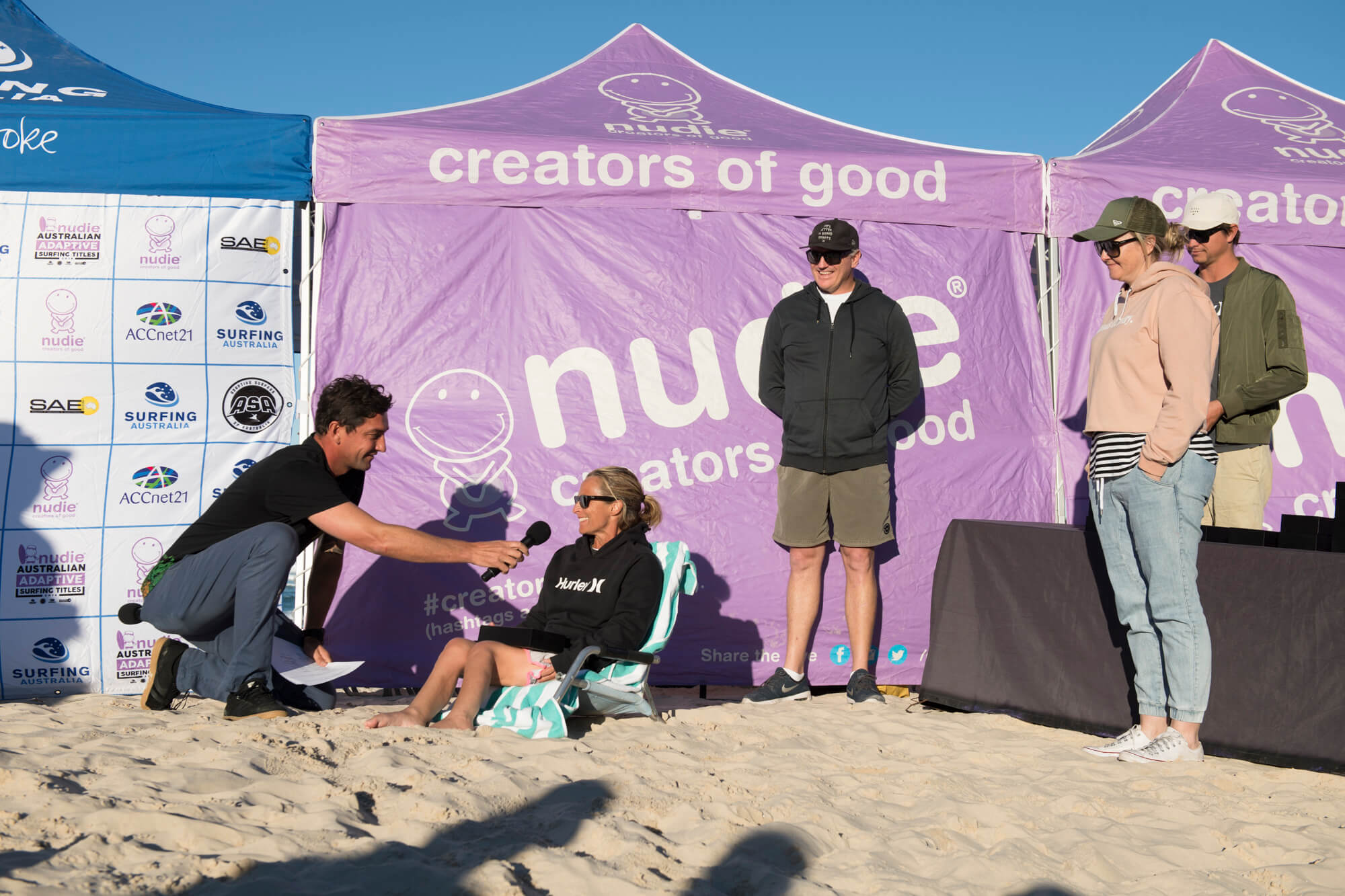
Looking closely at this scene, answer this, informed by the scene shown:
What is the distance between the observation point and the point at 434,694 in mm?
3557

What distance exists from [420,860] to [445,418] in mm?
2761

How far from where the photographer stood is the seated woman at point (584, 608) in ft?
11.7

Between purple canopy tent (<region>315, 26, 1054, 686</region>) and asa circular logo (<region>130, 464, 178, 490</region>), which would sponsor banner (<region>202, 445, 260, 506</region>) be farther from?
purple canopy tent (<region>315, 26, 1054, 686</region>)

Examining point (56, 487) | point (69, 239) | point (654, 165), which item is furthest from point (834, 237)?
point (56, 487)

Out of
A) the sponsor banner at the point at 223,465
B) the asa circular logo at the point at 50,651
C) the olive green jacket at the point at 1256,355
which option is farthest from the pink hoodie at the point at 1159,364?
the asa circular logo at the point at 50,651

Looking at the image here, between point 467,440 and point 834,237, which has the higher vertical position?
point 834,237

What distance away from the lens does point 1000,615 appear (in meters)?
4.25

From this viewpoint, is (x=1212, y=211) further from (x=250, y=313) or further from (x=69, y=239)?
(x=69, y=239)

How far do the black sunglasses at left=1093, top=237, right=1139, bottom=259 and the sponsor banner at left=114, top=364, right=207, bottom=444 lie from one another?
3.52 m

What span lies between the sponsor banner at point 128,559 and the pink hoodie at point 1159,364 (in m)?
3.53

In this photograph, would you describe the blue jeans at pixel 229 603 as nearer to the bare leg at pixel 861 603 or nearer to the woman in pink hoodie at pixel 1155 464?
the bare leg at pixel 861 603

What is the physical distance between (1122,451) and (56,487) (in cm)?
402

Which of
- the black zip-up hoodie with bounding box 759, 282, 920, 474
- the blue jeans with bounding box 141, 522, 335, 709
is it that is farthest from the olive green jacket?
the blue jeans with bounding box 141, 522, 335, 709

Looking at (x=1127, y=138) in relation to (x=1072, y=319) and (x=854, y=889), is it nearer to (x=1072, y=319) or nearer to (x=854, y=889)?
(x=1072, y=319)
